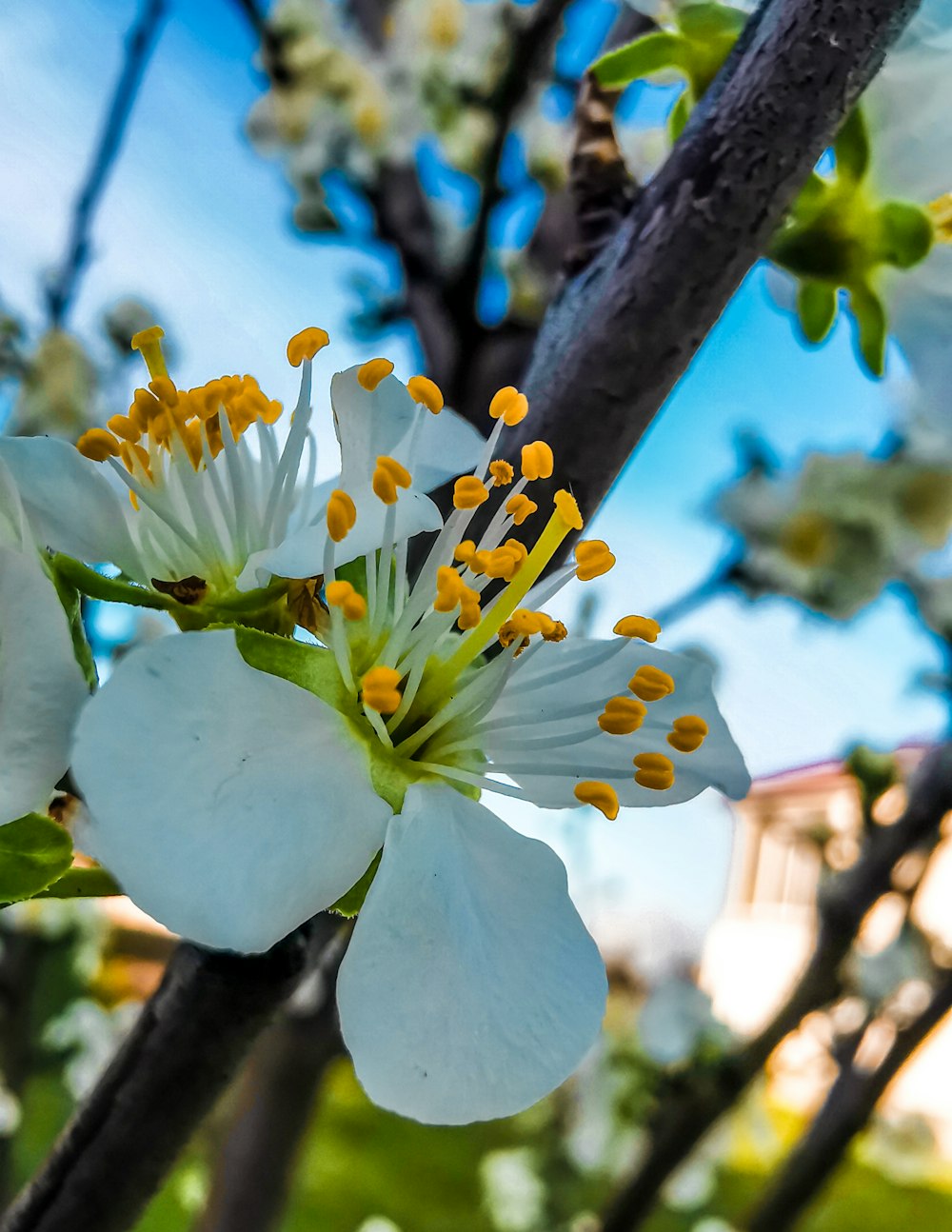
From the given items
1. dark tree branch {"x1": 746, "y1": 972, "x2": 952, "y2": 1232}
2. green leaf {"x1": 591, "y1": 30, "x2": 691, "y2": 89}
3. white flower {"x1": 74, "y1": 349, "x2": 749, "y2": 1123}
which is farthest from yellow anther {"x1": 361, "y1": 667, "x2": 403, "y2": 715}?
dark tree branch {"x1": 746, "y1": 972, "x2": 952, "y2": 1232}

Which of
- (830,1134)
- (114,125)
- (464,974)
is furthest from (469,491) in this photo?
(830,1134)

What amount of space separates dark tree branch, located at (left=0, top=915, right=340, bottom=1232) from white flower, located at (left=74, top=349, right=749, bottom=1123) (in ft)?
0.20

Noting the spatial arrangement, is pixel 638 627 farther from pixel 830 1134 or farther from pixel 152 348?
pixel 830 1134

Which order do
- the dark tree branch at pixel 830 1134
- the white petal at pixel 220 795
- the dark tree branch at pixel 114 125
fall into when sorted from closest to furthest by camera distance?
the white petal at pixel 220 795 → the dark tree branch at pixel 114 125 → the dark tree branch at pixel 830 1134

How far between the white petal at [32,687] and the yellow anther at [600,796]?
0.12m

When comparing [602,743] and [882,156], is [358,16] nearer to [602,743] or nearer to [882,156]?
[882,156]

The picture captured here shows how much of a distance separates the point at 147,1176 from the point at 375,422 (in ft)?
0.76

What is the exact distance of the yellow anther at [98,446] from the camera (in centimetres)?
25

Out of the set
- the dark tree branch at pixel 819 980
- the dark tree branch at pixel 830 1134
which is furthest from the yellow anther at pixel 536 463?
the dark tree branch at pixel 830 1134

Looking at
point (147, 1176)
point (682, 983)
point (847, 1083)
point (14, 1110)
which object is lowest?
point (14, 1110)

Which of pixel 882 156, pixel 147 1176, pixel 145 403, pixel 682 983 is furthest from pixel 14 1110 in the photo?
pixel 882 156

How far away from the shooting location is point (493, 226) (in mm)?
751

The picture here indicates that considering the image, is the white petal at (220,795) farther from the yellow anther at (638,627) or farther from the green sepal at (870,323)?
the green sepal at (870,323)

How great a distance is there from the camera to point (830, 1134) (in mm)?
1101
